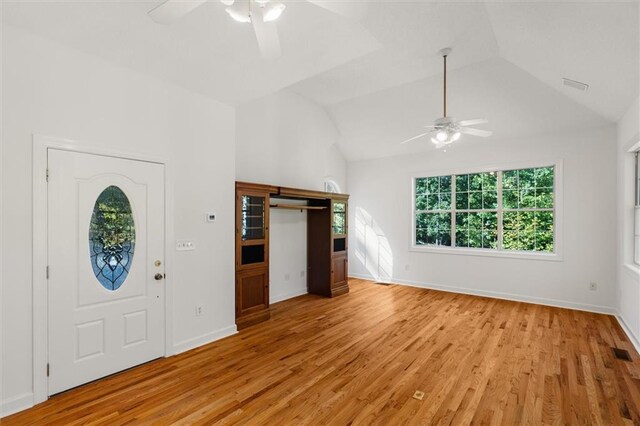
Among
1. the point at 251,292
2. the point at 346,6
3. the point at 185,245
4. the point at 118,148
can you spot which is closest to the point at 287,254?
the point at 251,292

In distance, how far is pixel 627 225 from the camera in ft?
13.8

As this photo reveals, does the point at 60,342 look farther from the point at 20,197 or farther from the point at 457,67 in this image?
the point at 457,67

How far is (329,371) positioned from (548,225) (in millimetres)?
4749

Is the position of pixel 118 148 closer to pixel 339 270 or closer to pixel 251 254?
pixel 251 254

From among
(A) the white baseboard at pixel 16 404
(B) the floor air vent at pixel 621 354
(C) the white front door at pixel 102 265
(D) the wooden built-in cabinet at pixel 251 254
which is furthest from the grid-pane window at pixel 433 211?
(A) the white baseboard at pixel 16 404

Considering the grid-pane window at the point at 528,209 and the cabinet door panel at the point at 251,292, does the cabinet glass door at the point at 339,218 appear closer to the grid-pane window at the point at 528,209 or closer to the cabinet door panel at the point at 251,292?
the cabinet door panel at the point at 251,292

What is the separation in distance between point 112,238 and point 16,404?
1428 millimetres

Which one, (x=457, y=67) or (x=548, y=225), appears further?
(x=548, y=225)

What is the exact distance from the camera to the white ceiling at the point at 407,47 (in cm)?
250

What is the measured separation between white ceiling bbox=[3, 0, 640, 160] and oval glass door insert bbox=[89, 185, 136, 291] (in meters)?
1.37

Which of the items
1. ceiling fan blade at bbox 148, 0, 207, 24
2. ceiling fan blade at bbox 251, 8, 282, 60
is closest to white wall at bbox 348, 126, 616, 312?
ceiling fan blade at bbox 251, 8, 282, 60

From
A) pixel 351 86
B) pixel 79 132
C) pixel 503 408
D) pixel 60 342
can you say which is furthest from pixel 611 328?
pixel 79 132

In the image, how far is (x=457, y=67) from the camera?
4426mm

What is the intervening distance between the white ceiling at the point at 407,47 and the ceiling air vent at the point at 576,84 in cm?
9
